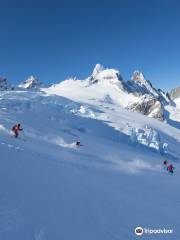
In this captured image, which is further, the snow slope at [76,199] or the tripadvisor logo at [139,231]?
the tripadvisor logo at [139,231]

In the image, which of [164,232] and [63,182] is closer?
[164,232]

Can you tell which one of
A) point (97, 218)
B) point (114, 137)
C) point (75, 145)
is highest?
point (114, 137)

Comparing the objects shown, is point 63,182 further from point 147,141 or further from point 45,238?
point 147,141

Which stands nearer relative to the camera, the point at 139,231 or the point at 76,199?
the point at 139,231

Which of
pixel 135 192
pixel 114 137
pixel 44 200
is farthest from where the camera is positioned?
pixel 114 137

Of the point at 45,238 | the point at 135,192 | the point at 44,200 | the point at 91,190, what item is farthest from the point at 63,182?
the point at 45,238

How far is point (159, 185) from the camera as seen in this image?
26.0m

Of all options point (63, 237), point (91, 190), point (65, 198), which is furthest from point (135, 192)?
point (63, 237)

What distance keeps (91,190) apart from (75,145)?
17.1 meters

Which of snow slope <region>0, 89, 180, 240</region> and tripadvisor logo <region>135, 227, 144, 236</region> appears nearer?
snow slope <region>0, 89, 180, 240</region>

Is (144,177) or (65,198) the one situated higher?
(144,177)

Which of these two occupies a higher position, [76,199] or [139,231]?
[76,199]

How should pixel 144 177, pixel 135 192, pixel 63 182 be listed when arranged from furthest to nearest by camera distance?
pixel 144 177, pixel 135 192, pixel 63 182

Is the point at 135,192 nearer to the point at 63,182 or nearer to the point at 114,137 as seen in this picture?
the point at 63,182
